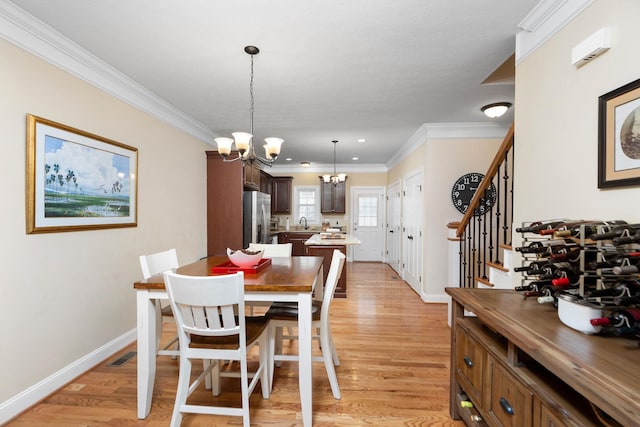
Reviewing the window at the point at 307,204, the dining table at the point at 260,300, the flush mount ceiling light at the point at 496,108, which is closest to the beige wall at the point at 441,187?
the flush mount ceiling light at the point at 496,108

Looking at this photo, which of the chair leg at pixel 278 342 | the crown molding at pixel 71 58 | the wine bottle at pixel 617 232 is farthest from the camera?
the chair leg at pixel 278 342

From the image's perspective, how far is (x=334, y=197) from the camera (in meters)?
7.53

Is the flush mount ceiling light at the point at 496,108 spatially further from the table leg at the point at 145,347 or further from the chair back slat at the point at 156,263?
the table leg at the point at 145,347

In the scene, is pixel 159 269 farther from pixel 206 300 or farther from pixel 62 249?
pixel 206 300

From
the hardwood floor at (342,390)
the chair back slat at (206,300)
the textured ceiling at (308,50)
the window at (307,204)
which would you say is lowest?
the hardwood floor at (342,390)

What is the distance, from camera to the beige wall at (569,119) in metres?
1.35

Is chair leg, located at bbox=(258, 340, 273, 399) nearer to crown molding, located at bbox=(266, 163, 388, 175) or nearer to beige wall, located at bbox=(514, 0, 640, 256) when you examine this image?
beige wall, located at bbox=(514, 0, 640, 256)

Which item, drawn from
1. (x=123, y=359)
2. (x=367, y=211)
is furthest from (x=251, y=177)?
(x=367, y=211)

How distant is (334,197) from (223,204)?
3.52 meters

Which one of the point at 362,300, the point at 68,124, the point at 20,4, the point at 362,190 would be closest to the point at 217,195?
the point at 68,124

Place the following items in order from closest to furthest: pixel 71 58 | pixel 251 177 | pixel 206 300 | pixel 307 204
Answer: pixel 206 300, pixel 71 58, pixel 251 177, pixel 307 204

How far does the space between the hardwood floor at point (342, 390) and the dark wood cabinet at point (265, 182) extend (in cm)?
368

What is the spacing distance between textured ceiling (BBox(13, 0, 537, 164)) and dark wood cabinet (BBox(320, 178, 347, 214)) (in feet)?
12.3

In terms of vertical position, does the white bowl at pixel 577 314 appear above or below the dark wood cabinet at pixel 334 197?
below
